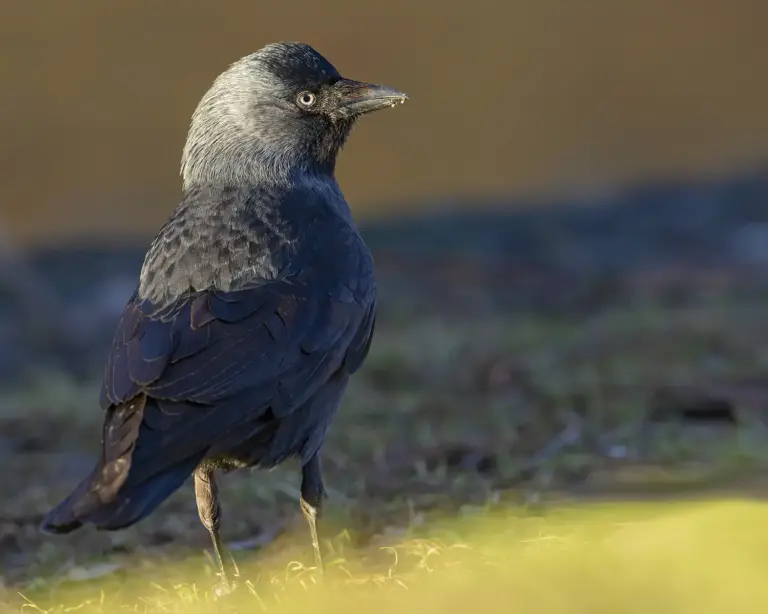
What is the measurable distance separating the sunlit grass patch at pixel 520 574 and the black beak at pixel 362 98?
1.63m

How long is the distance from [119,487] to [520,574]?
1.17 metres

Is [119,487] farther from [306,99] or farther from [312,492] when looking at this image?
[306,99]

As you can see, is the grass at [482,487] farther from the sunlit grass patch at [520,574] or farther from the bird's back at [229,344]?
the bird's back at [229,344]

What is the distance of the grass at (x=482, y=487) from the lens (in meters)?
4.03

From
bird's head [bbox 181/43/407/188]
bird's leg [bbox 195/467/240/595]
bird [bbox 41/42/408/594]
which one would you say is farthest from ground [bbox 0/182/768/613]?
bird's head [bbox 181/43/407/188]

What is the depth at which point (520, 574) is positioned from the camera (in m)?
4.03

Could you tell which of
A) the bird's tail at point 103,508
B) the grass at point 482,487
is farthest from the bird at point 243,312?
the grass at point 482,487

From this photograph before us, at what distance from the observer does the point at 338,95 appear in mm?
5797

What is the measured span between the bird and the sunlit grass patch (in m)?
0.21

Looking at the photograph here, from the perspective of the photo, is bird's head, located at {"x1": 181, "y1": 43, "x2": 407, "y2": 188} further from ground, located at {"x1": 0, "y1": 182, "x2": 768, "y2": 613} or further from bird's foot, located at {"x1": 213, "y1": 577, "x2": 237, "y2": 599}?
bird's foot, located at {"x1": 213, "y1": 577, "x2": 237, "y2": 599}

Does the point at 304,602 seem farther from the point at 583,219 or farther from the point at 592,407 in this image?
the point at 583,219

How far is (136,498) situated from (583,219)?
7.94m

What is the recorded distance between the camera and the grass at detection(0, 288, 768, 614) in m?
4.03

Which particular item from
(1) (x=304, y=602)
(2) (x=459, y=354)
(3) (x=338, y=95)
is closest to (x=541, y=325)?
(2) (x=459, y=354)
